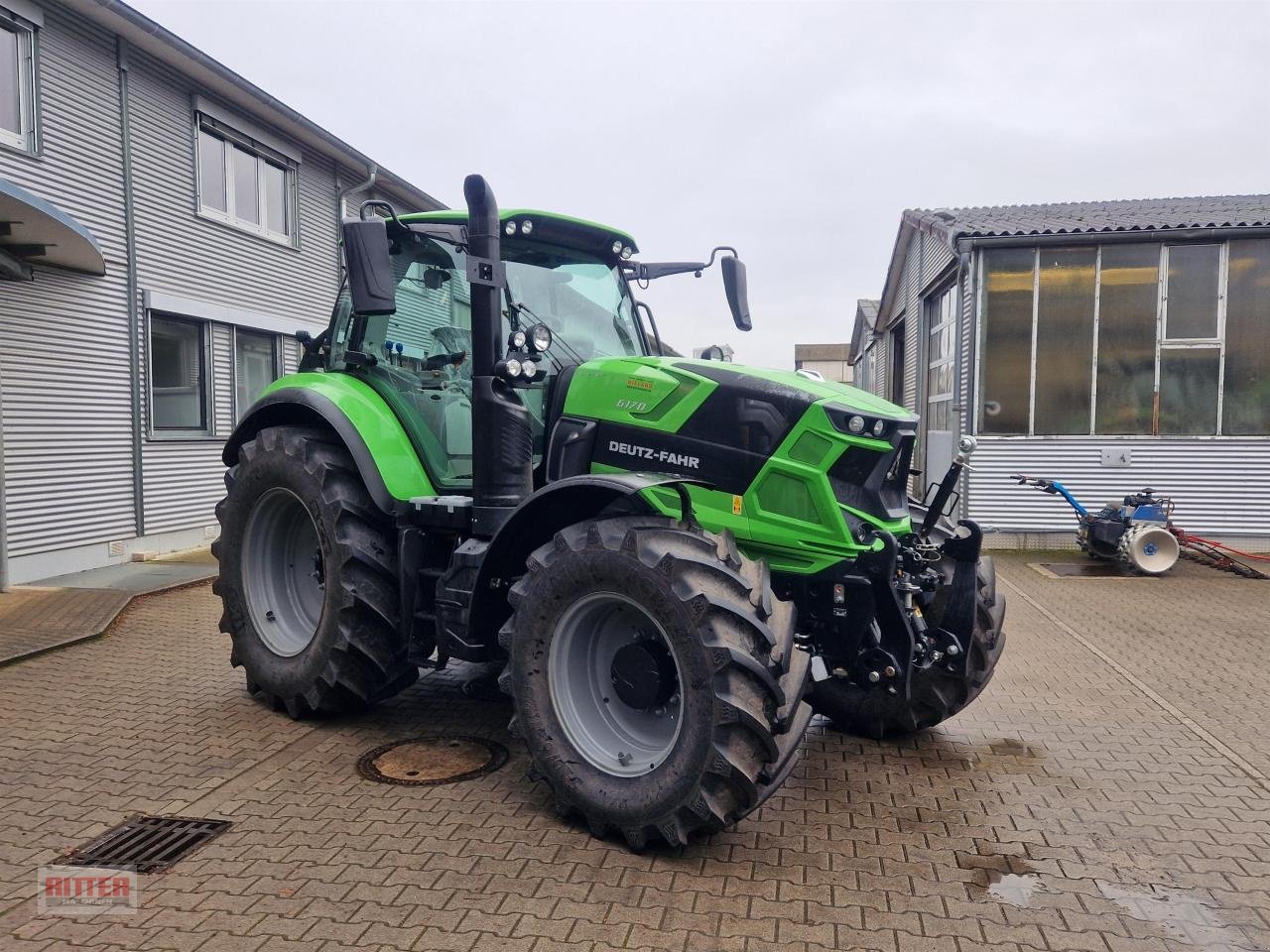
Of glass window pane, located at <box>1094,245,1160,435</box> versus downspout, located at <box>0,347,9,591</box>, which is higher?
glass window pane, located at <box>1094,245,1160,435</box>

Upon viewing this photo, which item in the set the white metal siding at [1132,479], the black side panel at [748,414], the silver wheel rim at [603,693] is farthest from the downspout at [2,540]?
the white metal siding at [1132,479]

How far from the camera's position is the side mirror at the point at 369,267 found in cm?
379

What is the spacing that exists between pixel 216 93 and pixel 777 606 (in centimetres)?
1069

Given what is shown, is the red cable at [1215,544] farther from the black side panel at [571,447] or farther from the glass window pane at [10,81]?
the glass window pane at [10,81]

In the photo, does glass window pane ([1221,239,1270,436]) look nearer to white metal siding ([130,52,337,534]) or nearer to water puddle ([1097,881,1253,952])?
water puddle ([1097,881,1253,952])

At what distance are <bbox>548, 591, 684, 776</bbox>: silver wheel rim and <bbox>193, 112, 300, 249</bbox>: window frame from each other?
375 inches

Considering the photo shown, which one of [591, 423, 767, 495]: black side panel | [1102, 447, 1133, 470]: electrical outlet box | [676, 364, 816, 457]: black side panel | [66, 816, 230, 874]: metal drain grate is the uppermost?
[676, 364, 816, 457]: black side panel

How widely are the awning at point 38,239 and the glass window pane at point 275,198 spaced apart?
11.7 ft

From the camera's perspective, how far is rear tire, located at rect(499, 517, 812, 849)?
324cm

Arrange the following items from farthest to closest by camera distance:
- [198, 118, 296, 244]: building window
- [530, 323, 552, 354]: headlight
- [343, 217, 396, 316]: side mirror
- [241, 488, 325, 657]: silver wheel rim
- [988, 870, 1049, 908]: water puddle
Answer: [198, 118, 296, 244]: building window
[241, 488, 325, 657]: silver wheel rim
[530, 323, 552, 354]: headlight
[343, 217, 396, 316]: side mirror
[988, 870, 1049, 908]: water puddle

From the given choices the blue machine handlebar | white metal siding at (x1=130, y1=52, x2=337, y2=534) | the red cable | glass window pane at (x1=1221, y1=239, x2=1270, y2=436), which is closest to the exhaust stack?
white metal siding at (x1=130, y1=52, x2=337, y2=534)

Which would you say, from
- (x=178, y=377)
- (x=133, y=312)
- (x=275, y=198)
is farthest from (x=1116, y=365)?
(x=133, y=312)

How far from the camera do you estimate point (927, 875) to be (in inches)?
132

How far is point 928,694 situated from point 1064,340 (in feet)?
29.5
